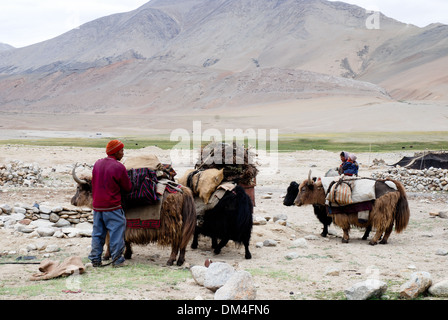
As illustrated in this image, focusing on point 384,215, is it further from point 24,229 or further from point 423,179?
point 423,179

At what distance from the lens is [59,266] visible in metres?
5.36

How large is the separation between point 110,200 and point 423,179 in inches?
476

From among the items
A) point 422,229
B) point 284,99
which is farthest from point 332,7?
point 422,229

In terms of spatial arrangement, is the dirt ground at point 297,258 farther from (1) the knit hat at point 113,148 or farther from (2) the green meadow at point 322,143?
(2) the green meadow at point 322,143

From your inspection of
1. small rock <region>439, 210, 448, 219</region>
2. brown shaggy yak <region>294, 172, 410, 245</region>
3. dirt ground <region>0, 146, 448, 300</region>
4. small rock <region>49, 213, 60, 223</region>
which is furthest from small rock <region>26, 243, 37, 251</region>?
small rock <region>439, 210, 448, 219</region>

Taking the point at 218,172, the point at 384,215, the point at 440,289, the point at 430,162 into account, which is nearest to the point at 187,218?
the point at 218,172

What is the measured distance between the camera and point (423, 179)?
49.8 feet

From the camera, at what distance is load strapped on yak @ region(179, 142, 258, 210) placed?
6.91m

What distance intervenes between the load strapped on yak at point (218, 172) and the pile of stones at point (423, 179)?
8.43 metres

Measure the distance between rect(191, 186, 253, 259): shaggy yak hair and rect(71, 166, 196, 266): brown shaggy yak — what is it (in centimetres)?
69

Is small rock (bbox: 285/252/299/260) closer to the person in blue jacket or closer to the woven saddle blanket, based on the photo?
the woven saddle blanket

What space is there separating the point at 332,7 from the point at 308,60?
47817mm

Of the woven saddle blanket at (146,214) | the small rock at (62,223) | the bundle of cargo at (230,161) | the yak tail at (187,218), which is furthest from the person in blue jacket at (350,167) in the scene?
the small rock at (62,223)

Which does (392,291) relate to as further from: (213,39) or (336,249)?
(213,39)
